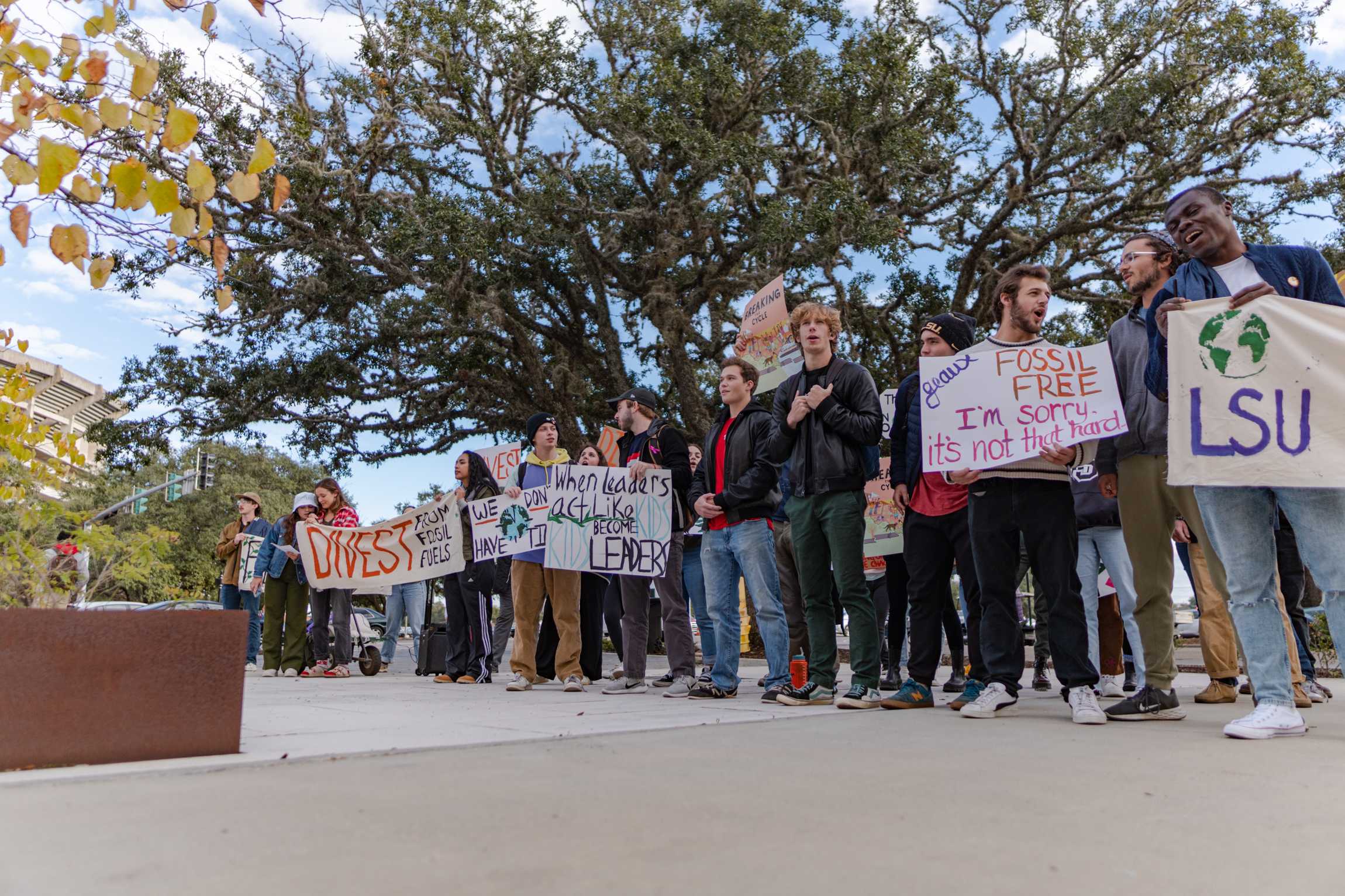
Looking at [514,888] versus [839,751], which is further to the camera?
[839,751]

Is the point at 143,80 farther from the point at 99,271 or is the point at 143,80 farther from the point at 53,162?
the point at 99,271

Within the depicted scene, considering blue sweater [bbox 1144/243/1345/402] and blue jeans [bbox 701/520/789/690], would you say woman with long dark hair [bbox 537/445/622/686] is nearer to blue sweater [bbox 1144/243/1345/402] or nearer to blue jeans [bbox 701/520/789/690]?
blue jeans [bbox 701/520/789/690]

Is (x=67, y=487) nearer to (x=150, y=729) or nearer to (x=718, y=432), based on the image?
(x=150, y=729)

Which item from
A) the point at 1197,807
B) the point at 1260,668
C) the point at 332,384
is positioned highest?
the point at 332,384

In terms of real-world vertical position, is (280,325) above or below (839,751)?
above

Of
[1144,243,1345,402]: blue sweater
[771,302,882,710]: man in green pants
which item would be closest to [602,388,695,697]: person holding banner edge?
[771,302,882,710]: man in green pants

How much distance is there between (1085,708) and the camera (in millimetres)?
4395

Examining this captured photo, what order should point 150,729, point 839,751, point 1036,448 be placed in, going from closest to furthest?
1. point 150,729
2. point 839,751
3. point 1036,448

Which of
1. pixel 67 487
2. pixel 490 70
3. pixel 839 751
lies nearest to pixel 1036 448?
pixel 839 751

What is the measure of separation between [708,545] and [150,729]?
3664mm

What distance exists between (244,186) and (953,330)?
3.90 metres

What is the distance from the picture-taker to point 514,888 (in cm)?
178

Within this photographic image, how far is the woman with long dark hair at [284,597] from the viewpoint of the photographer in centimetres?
960

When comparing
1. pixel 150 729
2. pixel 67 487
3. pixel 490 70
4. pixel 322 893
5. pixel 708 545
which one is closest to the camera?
pixel 322 893
